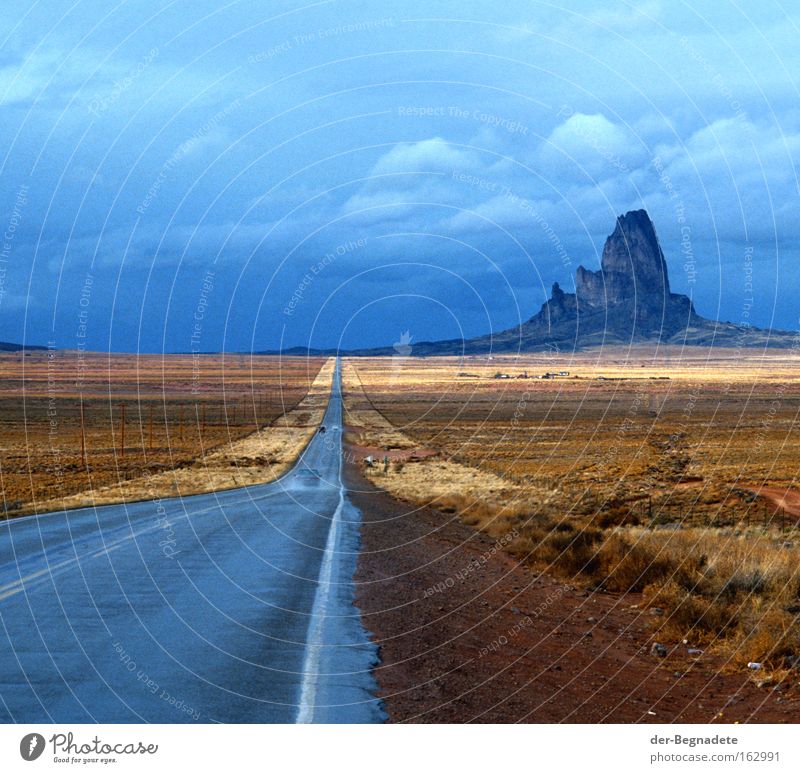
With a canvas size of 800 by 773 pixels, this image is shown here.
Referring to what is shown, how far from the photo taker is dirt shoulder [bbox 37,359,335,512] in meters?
28.7

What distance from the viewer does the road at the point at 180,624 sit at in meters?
8.13

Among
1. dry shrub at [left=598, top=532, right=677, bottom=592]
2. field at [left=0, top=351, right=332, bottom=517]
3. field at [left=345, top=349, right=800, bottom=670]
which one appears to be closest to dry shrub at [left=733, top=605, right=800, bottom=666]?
field at [left=345, top=349, right=800, bottom=670]

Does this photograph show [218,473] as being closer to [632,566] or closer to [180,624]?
[632,566]

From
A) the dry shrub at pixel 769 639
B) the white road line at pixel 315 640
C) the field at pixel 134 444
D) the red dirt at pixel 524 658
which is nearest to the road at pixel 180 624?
the white road line at pixel 315 640

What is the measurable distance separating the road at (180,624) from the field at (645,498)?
4.21 metres

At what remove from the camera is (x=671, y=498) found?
27.9m

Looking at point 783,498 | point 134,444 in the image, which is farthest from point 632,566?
point 134,444

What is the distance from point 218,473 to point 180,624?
28.1 metres

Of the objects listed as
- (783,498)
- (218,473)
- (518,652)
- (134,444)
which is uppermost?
(134,444)

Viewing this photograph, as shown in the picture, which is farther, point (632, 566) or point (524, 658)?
point (632, 566)

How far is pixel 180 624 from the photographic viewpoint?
37.1ft

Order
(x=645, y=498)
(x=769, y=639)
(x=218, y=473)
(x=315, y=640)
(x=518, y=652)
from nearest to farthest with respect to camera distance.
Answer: (x=315, y=640), (x=769, y=639), (x=518, y=652), (x=645, y=498), (x=218, y=473)

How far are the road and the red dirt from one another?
0.47m

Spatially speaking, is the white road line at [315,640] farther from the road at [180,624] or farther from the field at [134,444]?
the field at [134,444]
